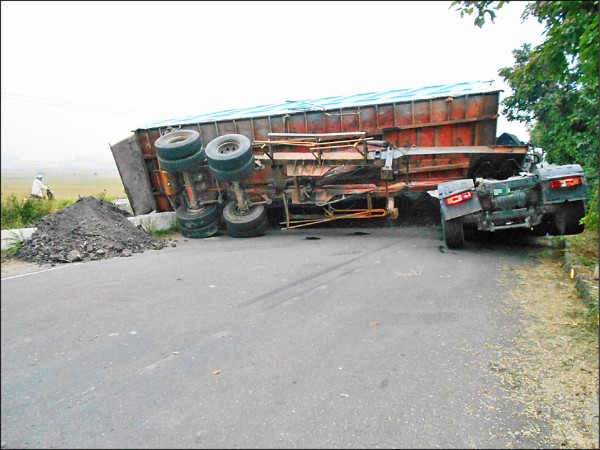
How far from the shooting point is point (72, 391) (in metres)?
2.64

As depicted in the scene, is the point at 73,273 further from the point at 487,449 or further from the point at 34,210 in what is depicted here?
the point at 487,449

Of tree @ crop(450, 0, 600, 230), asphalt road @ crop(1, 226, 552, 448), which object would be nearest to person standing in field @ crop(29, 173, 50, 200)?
asphalt road @ crop(1, 226, 552, 448)

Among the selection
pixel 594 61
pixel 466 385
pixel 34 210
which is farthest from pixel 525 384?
pixel 34 210

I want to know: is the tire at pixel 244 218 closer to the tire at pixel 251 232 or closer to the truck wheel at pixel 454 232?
the tire at pixel 251 232

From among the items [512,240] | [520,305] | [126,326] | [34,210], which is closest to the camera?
[126,326]

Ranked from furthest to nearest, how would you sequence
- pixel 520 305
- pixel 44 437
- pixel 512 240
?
pixel 512 240
pixel 520 305
pixel 44 437

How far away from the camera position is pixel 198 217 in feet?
29.3

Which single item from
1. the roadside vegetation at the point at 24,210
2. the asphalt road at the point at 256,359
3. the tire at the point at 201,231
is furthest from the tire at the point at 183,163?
the asphalt road at the point at 256,359

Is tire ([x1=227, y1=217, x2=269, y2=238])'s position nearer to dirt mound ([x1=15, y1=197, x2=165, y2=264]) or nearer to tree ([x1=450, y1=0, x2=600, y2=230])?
dirt mound ([x1=15, y1=197, x2=165, y2=264])

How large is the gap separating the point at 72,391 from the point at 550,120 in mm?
13431

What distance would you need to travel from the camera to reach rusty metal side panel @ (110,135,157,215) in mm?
10297

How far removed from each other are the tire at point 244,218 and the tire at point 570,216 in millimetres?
5433

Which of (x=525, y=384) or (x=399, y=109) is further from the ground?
(x=399, y=109)

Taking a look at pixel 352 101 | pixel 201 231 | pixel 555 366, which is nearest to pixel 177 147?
pixel 201 231
